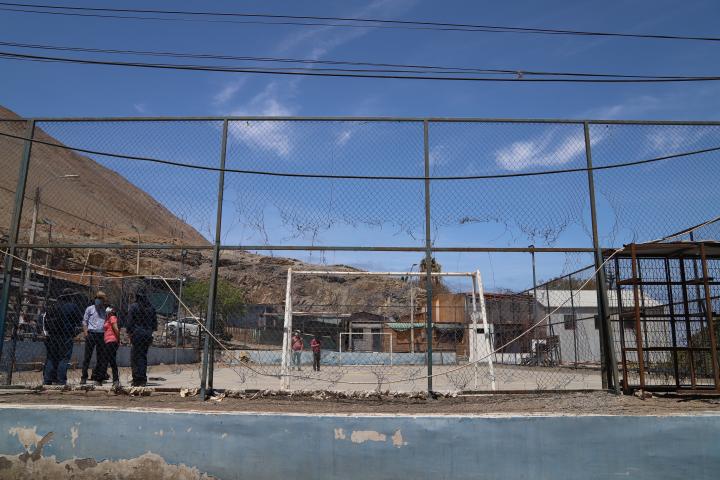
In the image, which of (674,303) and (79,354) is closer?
(674,303)

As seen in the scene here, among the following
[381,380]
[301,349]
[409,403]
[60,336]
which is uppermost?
[60,336]

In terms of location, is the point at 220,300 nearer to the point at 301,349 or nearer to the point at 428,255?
the point at 301,349

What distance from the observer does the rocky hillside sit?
8524 mm

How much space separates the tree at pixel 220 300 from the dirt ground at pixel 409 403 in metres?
2.83

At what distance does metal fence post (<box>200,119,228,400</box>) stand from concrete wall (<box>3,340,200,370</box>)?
400 centimetres

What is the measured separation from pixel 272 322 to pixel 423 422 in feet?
51.0

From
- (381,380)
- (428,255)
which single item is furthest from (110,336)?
(428,255)

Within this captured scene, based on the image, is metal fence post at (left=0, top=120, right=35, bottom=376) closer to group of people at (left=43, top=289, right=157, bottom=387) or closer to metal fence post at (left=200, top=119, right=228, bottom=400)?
group of people at (left=43, top=289, right=157, bottom=387)

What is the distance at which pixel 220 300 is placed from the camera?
58.4 feet

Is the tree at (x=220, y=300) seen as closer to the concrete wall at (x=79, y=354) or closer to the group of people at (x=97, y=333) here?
the group of people at (x=97, y=333)

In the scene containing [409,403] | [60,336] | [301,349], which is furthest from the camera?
[301,349]

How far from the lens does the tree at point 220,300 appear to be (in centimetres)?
1234

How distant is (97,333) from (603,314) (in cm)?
743

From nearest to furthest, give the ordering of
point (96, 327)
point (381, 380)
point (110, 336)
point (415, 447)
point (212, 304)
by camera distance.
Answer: point (415, 447), point (212, 304), point (381, 380), point (96, 327), point (110, 336)
